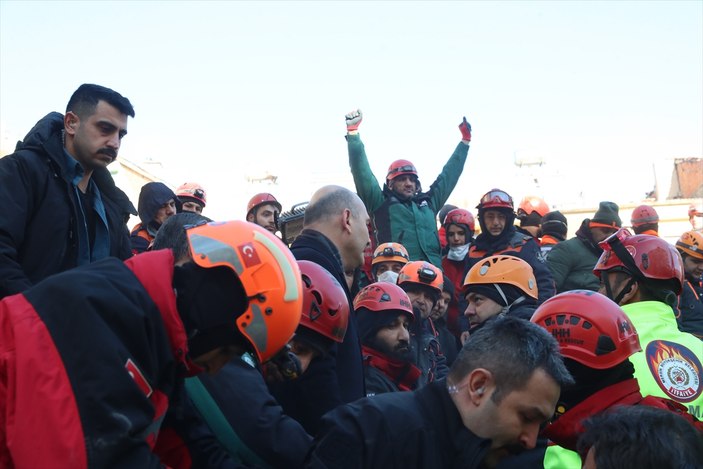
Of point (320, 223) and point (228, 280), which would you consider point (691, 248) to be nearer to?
point (320, 223)

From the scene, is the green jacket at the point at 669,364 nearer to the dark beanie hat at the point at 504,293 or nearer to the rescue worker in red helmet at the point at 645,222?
the dark beanie hat at the point at 504,293

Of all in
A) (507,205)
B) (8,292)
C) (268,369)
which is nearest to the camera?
(268,369)

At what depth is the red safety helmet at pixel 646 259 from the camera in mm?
5152

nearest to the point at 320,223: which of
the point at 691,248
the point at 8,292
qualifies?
the point at 8,292

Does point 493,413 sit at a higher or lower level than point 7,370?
lower

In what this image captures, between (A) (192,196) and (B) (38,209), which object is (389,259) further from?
(B) (38,209)

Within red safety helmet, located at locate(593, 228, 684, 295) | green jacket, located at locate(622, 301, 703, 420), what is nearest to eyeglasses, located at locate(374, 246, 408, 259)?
red safety helmet, located at locate(593, 228, 684, 295)

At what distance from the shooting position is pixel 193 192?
880 centimetres

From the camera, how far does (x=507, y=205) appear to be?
860cm

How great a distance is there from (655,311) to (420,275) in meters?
2.79

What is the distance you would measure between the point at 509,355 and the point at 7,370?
1.82 meters

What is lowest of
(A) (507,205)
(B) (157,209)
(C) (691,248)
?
(C) (691,248)

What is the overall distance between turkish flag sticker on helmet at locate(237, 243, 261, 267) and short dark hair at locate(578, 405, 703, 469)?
1.60 m

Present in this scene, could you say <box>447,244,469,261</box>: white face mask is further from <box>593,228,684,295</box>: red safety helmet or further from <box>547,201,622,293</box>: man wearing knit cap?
<box>593,228,684,295</box>: red safety helmet
